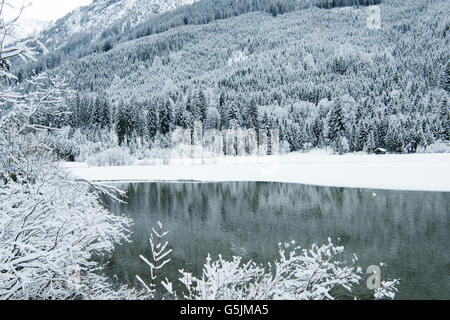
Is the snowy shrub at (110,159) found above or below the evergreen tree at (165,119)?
below

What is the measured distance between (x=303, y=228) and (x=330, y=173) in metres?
27.8

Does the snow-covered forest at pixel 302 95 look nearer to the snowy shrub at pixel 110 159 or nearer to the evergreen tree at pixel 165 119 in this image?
the evergreen tree at pixel 165 119

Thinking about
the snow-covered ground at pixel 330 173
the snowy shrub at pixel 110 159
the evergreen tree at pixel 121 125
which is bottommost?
the snow-covered ground at pixel 330 173

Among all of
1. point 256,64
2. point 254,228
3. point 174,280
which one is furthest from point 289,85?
point 174,280

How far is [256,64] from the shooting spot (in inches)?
4946

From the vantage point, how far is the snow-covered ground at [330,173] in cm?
3495

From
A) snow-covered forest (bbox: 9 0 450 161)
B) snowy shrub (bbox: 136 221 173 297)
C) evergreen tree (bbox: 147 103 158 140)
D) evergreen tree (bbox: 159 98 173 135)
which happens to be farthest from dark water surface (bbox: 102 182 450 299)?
evergreen tree (bbox: 147 103 158 140)

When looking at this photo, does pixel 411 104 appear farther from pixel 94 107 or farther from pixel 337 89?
pixel 94 107

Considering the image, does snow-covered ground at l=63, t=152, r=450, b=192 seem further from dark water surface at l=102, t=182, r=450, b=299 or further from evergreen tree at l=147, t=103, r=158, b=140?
evergreen tree at l=147, t=103, r=158, b=140

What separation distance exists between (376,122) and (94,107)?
213 feet

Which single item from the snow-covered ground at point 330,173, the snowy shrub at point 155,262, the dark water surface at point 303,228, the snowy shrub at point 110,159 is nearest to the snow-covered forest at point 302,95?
the snowy shrub at point 110,159

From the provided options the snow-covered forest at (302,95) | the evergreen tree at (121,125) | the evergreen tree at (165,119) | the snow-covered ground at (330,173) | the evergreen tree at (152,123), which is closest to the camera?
the snow-covered ground at (330,173)

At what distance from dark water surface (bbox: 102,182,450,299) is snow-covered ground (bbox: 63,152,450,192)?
5.71m

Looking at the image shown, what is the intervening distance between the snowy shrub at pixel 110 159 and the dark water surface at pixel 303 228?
31067 millimetres
